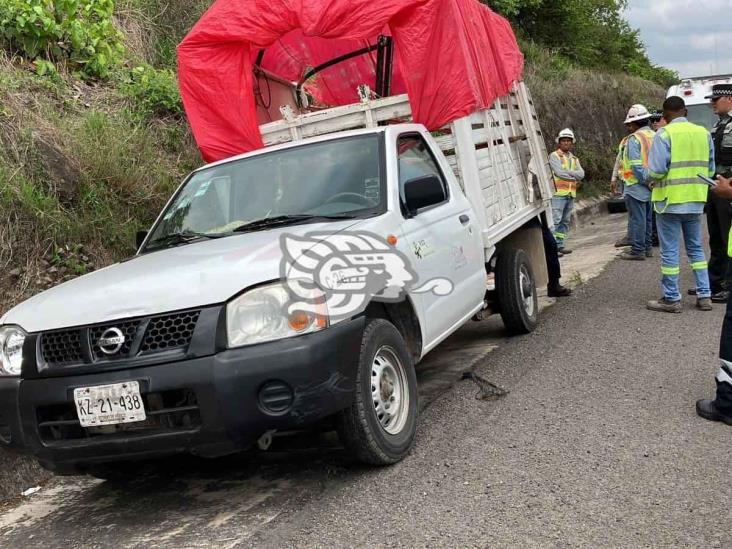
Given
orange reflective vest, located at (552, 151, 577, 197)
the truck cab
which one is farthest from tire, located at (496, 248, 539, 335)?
the truck cab

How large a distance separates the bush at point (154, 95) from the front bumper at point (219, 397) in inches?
259

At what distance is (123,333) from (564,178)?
8.83m

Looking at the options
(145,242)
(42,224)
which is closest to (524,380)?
(145,242)

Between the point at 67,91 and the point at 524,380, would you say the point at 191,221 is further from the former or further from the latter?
the point at 67,91

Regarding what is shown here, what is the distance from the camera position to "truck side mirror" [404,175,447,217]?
15.8 feet

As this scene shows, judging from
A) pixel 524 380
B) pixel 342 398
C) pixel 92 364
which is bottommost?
pixel 524 380

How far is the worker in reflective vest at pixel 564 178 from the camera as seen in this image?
37.5 ft

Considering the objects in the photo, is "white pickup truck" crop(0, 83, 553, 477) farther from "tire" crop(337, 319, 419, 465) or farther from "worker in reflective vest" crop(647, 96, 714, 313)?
"worker in reflective vest" crop(647, 96, 714, 313)

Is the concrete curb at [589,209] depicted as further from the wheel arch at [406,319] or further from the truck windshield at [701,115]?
the wheel arch at [406,319]

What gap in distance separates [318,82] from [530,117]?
217cm

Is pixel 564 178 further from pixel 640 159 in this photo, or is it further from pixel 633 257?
pixel 633 257

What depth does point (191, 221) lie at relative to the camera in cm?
517

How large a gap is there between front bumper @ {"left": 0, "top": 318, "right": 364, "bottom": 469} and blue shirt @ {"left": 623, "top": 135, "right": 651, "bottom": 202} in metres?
8.05

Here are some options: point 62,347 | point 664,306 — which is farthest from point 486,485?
point 664,306
